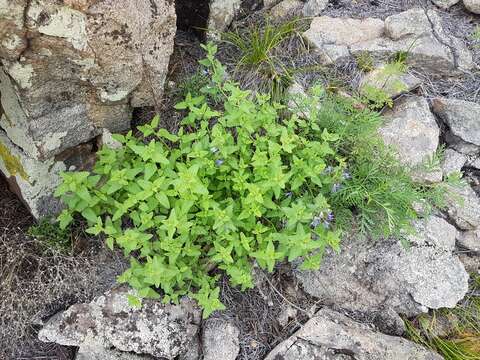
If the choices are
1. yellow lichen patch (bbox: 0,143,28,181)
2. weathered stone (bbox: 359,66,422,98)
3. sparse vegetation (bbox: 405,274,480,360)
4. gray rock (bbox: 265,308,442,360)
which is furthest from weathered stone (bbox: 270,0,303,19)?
sparse vegetation (bbox: 405,274,480,360)

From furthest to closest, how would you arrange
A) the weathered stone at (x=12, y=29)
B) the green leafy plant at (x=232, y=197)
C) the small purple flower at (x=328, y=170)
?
the small purple flower at (x=328, y=170)
the green leafy plant at (x=232, y=197)
the weathered stone at (x=12, y=29)

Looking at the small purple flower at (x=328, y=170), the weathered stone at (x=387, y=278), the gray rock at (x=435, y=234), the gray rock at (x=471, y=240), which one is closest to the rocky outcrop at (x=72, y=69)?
the small purple flower at (x=328, y=170)

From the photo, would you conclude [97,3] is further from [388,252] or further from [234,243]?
[388,252]

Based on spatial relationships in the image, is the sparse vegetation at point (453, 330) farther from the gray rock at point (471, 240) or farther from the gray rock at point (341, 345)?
the gray rock at point (471, 240)

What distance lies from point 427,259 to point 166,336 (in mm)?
1714

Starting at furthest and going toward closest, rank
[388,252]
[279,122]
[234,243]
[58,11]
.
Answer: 1. [279,122]
2. [388,252]
3. [234,243]
4. [58,11]

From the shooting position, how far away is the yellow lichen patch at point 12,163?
3102 millimetres

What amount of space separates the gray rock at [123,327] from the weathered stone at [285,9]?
240 cm

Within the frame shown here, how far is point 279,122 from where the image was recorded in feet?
11.1

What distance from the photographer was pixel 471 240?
11.1 feet

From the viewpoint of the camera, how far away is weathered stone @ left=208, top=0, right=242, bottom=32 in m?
3.65

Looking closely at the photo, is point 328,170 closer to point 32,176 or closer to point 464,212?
point 464,212

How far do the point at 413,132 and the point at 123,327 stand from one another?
2274 millimetres

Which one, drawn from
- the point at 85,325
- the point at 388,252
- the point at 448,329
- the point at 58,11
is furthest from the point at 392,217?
the point at 58,11
